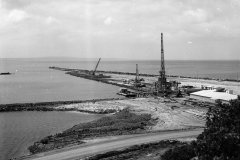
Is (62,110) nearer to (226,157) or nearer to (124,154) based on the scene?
(124,154)

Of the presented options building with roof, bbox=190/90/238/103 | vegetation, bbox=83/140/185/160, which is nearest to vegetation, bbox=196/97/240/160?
vegetation, bbox=83/140/185/160

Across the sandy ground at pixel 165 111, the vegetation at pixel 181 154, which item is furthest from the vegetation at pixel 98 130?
the vegetation at pixel 181 154

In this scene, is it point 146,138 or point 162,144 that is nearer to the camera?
point 162,144

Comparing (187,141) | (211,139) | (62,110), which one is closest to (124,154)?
(187,141)

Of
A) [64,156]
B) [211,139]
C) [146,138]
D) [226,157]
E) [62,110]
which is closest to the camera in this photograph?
Answer: [226,157]

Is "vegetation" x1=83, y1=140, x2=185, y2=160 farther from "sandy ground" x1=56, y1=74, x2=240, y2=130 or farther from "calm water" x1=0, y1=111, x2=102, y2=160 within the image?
"calm water" x1=0, y1=111, x2=102, y2=160

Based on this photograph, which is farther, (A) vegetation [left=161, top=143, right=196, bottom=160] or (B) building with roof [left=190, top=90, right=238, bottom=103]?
(B) building with roof [left=190, top=90, right=238, bottom=103]

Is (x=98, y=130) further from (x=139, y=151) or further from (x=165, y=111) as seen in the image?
(x=165, y=111)
